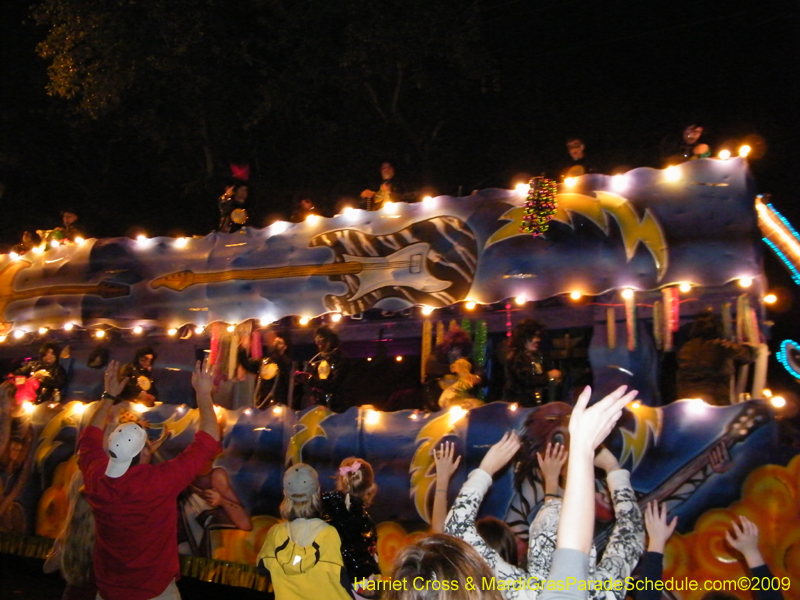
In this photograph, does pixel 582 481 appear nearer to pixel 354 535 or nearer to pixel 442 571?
pixel 442 571

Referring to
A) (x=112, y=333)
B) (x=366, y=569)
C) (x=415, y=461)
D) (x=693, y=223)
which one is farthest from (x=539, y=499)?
(x=112, y=333)

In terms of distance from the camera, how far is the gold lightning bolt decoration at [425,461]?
600cm

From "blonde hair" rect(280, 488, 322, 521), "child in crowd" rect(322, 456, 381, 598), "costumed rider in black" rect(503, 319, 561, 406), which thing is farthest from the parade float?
"blonde hair" rect(280, 488, 322, 521)

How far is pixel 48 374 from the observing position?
30.5 ft

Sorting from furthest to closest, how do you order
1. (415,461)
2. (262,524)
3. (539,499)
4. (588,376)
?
(588,376), (262,524), (415,461), (539,499)

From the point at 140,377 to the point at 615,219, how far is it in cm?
569

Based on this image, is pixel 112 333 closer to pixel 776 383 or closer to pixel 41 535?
pixel 41 535

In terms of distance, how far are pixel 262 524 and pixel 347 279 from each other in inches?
94.3

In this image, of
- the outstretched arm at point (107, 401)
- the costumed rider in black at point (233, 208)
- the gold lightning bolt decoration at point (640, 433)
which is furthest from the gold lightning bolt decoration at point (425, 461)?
the costumed rider in black at point (233, 208)

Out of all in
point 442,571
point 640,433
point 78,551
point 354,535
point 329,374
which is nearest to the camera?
point 442,571

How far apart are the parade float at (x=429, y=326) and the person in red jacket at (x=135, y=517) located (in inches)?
96.1

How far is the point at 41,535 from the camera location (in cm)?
794

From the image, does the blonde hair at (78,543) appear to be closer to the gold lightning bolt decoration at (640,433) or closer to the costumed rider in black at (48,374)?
the gold lightning bolt decoration at (640,433)

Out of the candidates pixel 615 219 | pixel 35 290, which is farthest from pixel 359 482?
pixel 35 290
